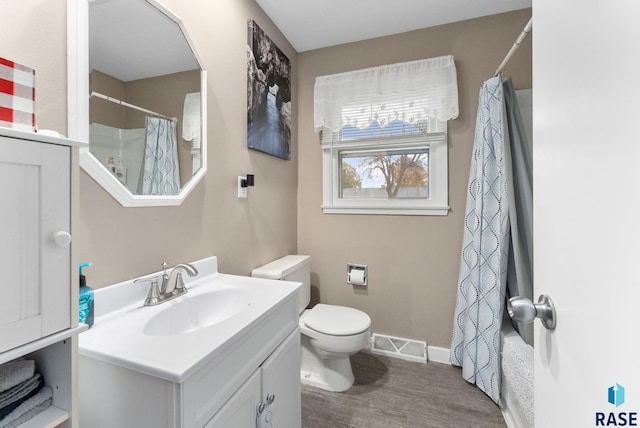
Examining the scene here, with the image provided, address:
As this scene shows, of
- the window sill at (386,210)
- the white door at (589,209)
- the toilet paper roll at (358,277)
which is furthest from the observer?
the toilet paper roll at (358,277)

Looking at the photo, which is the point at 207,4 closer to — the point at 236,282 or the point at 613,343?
the point at 236,282

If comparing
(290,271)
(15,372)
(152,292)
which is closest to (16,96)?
(15,372)

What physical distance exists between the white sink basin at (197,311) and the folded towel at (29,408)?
0.36 meters

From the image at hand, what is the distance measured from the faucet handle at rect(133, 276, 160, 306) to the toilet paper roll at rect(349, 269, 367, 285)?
1.49m

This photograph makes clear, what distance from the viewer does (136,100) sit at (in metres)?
1.06

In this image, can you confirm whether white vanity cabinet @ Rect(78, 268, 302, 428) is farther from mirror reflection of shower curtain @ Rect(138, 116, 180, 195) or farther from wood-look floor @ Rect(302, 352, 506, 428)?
wood-look floor @ Rect(302, 352, 506, 428)

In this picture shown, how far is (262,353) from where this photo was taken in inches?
38.2

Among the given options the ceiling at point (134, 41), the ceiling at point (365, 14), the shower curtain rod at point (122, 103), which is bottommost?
the shower curtain rod at point (122, 103)

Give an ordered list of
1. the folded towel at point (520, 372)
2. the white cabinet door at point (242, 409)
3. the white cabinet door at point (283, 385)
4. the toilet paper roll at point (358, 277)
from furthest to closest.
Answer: the toilet paper roll at point (358, 277) → the folded towel at point (520, 372) → the white cabinet door at point (283, 385) → the white cabinet door at point (242, 409)

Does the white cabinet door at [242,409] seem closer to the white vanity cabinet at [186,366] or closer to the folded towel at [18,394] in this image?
the white vanity cabinet at [186,366]

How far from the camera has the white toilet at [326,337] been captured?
64.6 inches

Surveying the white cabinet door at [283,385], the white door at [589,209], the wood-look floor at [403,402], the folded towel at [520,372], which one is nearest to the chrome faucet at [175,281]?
the white cabinet door at [283,385]

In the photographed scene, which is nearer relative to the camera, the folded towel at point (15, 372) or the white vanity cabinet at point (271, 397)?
the folded towel at point (15, 372)

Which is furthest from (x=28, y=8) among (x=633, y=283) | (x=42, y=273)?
(x=633, y=283)
